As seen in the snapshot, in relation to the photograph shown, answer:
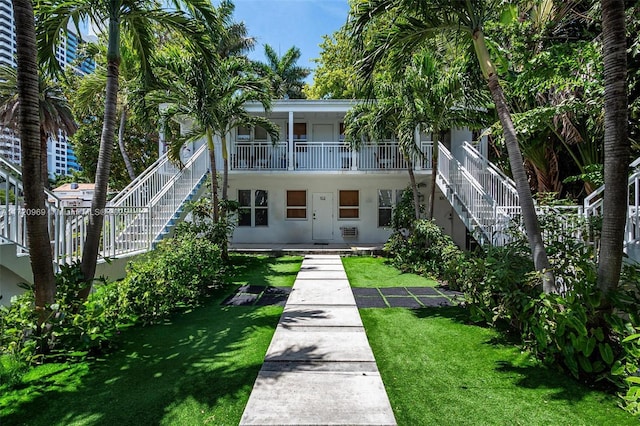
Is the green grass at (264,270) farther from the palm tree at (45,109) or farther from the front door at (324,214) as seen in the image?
the palm tree at (45,109)

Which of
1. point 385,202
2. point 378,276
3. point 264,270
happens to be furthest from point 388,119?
point 264,270

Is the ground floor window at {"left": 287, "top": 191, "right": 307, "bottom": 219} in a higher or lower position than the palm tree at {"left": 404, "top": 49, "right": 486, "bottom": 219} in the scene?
lower

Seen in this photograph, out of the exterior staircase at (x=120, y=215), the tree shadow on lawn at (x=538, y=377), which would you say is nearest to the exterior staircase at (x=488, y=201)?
the tree shadow on lawn at (x=538, y=377)

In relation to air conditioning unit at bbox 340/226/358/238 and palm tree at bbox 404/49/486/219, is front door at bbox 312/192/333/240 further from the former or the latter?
palm tree at bbox 404/49/486/219

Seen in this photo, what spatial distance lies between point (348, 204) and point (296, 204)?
2165 mm

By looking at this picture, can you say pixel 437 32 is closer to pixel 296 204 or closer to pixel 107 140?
pixel 107 140

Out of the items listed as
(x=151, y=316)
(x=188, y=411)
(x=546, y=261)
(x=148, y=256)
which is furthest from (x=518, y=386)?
(x=148, y=256)

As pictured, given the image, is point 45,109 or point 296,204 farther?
point 296,204

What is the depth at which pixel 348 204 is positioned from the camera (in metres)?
14.1

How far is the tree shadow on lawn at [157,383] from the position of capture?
8.81 ft

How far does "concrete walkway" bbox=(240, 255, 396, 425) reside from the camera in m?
2.63

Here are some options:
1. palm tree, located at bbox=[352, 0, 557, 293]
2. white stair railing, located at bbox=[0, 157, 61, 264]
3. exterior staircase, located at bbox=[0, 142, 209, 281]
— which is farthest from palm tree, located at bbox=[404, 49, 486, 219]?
white stair railing, located at bbox=[0, 157, 61, 264]

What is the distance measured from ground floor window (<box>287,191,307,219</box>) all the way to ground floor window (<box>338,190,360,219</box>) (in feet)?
4.80

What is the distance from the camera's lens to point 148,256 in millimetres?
Answer: 5785
